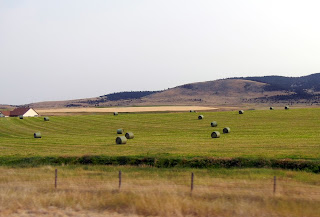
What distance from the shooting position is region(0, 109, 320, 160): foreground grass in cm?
3008

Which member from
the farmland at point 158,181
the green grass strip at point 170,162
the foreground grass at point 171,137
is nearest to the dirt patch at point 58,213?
the farmland at point 158,181

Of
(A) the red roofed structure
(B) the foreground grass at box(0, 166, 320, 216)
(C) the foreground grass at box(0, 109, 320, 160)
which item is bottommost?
(C) the foreground grass at box(0, 109, 320, 160)

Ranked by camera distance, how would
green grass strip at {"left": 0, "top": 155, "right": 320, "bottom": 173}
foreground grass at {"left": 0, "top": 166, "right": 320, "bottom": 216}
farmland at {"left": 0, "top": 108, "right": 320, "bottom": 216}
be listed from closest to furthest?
1. foreground grass at {"left": 0, "top": 166, "right": 320, "bottom": 216}
2. farmland at {"left": 0, "top": 108, "right": 320, "bottom": 216}
3. green grass strip at {"left": 0, "top": 155, "right": 320, "bottom": 173}

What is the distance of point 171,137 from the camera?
43.0 m

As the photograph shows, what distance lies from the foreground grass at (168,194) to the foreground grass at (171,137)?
6.42 m

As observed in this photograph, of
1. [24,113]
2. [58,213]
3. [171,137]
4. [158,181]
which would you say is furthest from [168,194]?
[24,113]

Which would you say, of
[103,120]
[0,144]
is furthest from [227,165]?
[103,120]

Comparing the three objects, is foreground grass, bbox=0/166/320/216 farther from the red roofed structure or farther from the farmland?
the red roofed structure

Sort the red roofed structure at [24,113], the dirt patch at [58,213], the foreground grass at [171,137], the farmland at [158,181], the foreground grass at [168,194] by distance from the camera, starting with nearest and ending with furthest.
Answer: the dirt patch at [58,213] → the foreground grass at [168,194] → the farmland at [158,181] → the foreground grass at [171,137] → the red roofed structure at [24,113]

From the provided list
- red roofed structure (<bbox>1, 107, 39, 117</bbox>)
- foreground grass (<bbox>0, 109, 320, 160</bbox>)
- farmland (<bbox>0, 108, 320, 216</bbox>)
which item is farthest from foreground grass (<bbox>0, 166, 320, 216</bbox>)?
red roofed structure (<bbox>1, 107, 39, 117</bbox>)

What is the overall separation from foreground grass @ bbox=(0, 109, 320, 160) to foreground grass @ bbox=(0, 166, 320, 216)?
6.42m

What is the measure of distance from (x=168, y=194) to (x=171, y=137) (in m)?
Result: 27.2

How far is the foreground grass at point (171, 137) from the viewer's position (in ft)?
98.7

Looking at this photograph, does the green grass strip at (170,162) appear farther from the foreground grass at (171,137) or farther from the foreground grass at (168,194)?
the foreground grass at (168,194)
